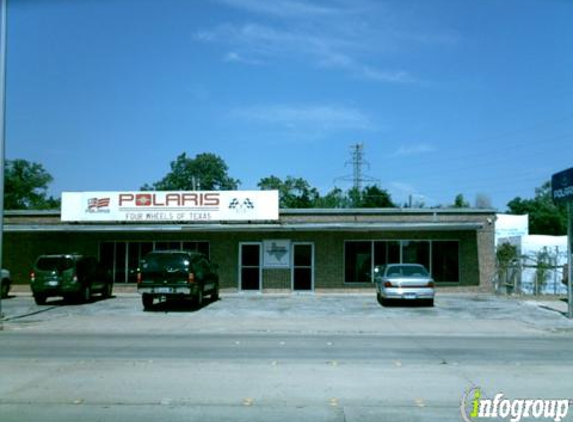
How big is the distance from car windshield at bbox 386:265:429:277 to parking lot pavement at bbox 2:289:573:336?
3.95ft

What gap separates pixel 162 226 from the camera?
29.9 m

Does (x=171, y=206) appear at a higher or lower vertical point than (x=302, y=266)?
higher

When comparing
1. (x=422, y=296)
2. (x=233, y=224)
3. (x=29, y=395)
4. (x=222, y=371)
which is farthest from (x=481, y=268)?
(x=29, y=395)

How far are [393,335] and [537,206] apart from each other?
82.0 m

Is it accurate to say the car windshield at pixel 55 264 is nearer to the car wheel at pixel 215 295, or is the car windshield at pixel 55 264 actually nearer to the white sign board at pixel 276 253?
the car wheel at pixel 215 295

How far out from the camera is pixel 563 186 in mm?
21547

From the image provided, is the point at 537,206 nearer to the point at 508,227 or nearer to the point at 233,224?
the point at 508,227

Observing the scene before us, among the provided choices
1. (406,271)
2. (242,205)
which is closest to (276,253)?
(242,205)

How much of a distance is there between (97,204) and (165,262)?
9520 millimetres

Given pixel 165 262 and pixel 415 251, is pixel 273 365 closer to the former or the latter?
pixel 165 262

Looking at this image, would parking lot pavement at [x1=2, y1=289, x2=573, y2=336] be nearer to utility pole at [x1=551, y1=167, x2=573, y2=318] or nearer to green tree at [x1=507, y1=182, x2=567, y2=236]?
utility pole at [x1=551, y1=167, x2=573, y2=318]

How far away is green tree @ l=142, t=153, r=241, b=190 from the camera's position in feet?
318

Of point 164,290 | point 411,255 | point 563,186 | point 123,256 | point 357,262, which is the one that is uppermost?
point 563,186

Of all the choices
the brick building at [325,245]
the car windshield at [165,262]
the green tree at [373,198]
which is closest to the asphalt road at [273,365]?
the car windshield at [165,262]
